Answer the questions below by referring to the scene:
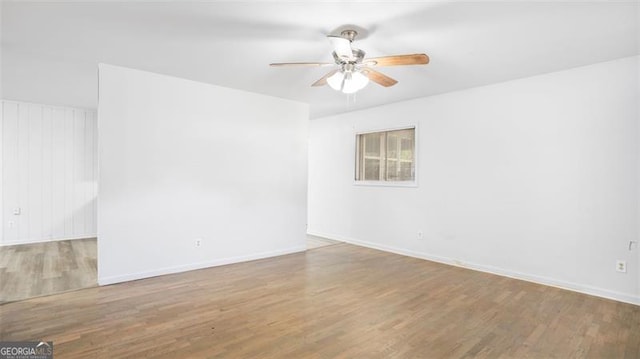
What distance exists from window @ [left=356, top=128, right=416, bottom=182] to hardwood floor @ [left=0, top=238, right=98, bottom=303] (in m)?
4.22

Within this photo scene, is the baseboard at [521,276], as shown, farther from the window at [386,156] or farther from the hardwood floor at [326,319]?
the window at [386,156]

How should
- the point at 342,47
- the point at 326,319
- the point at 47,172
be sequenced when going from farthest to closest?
the point at 47,172
the point at 326,319
the point at 342,47

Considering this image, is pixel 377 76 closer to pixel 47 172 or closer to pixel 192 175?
pixel 192 175

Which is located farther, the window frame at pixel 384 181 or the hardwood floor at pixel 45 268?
the window frame at pixel 384 181

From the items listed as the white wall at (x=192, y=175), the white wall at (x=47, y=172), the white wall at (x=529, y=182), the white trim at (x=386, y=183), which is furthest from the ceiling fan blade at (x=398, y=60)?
the white wall at (x=47, y=172)

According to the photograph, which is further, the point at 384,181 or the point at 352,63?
the point at 384,181

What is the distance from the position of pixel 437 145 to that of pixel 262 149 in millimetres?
2568

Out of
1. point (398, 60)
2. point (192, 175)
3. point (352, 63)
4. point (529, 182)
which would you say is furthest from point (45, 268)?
point (529, 182)

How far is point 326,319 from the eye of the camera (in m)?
2.76

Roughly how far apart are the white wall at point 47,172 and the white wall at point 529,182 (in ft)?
17.5

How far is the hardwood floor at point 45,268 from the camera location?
3377 mm

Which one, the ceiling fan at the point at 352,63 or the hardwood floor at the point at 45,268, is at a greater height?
the ceiling fan at the point at 352,63

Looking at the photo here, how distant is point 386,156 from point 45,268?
197 inches

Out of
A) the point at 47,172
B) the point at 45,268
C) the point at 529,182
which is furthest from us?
the point at 47,172
